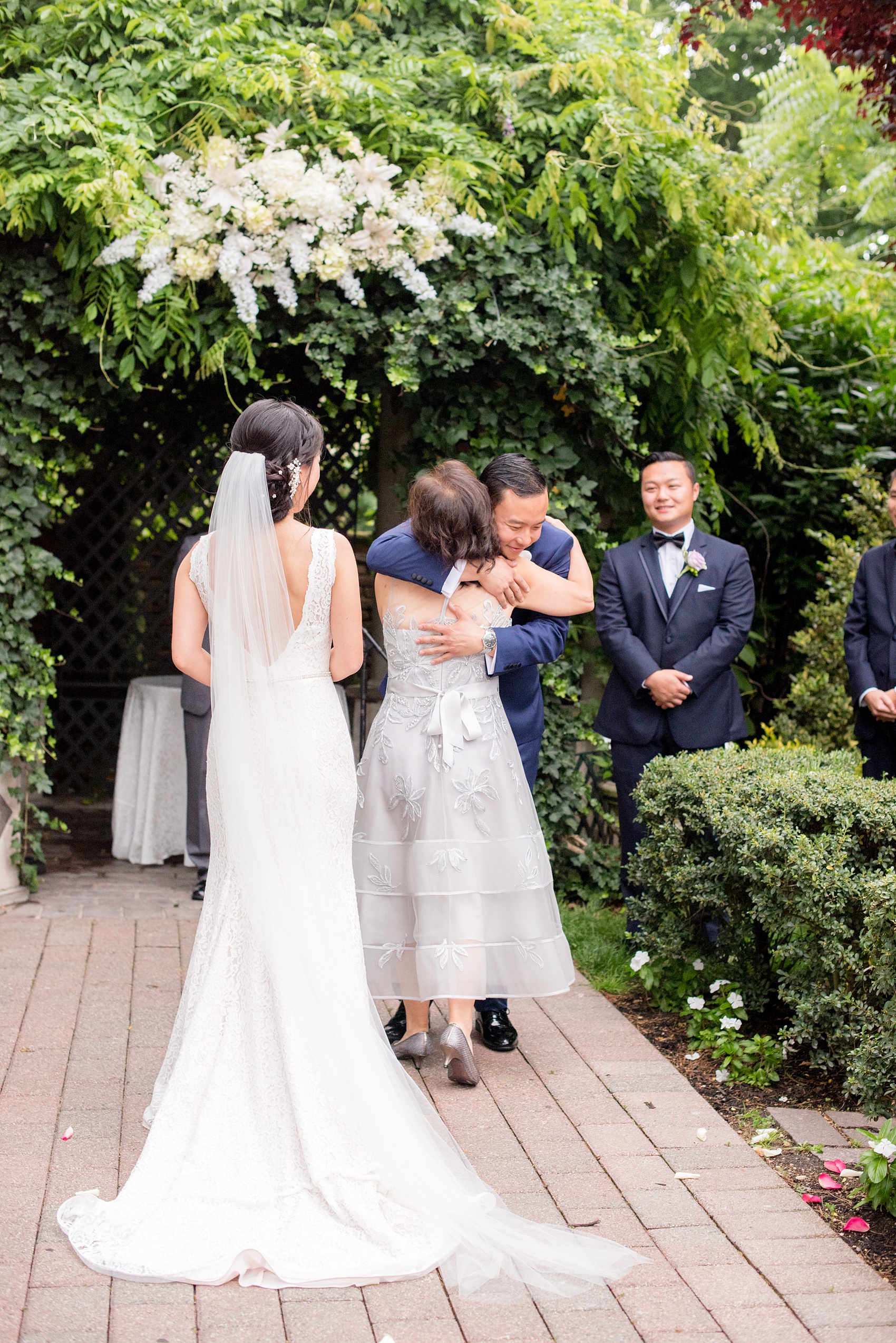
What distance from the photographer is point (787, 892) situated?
3.70 m

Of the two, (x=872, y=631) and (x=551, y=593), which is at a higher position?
(x=551, y=593)

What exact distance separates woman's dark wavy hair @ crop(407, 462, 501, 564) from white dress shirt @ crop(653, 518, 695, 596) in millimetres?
1587

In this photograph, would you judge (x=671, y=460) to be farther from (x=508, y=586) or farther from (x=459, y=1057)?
(x=459, y=1057)

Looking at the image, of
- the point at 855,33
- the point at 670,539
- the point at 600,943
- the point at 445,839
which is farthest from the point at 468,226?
the point at 600,943

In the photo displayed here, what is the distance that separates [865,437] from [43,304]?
4490mm

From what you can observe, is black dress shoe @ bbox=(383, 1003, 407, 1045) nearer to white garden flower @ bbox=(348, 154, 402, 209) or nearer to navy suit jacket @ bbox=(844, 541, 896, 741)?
navy suit jacket @ bbox=(844, 541, 896, 741)

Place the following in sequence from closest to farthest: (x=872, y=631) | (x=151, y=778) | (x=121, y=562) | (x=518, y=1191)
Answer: (x=518, y=1191), (x=872, y=631), (x=151, y=778), (x=121, y=562)

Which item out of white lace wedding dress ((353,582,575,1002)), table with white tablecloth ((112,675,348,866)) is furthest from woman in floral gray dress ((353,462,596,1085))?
table with white tablecloth ((112,675,348,866))

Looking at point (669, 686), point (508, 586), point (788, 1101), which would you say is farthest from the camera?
point (669, 686)

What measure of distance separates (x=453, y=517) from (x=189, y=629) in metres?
0.84

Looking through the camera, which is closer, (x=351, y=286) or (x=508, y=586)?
(x=508, y=586)

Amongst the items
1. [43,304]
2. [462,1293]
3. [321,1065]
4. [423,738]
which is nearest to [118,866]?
[43,304]

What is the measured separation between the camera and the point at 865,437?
695 cm

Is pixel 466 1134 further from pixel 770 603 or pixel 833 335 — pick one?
pixel 833 335
